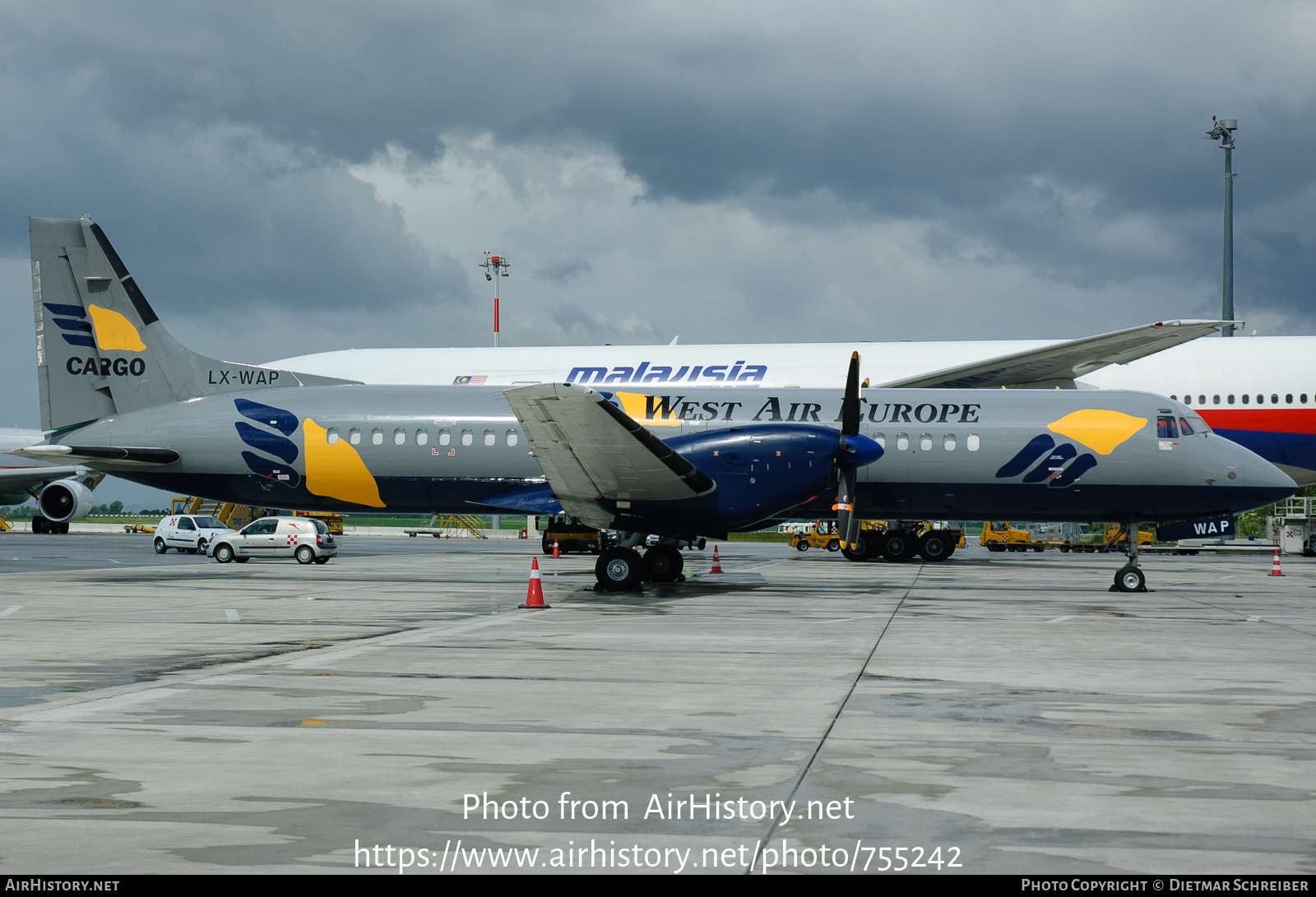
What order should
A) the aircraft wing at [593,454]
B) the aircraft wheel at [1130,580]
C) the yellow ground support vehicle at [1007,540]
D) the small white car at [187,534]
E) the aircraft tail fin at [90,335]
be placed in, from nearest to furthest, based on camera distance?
the aircraft wing at [593,454]
the aircraft wheel at [1130,580]
the aircraft tail fin at [90,335]
the small white car at [187,534]
the yellow ground support vehicle at [1007,540]

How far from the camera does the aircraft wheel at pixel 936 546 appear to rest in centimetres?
3453

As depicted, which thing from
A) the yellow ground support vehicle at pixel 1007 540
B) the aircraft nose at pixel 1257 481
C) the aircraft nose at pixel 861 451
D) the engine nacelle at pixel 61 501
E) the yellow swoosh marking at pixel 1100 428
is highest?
the yellow swoosh marking at pixel 1100 428

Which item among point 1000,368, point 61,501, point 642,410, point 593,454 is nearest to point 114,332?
point 642,410

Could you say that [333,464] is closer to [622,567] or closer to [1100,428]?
[622,567]

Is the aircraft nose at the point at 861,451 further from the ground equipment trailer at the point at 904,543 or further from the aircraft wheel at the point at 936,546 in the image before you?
the aircraft wheel at the point at 936,546

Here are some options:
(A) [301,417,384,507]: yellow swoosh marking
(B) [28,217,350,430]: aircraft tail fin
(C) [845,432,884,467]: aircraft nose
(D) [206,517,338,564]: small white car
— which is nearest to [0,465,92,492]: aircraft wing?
(D) [206,517,338,564]: small white car

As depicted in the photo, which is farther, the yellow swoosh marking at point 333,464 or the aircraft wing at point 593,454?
the yellow swoosh marking at point 333,464

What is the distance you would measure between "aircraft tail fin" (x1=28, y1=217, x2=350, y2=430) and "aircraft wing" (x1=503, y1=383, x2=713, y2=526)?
991 cm

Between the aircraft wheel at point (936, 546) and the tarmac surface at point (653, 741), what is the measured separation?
1724 centimetres

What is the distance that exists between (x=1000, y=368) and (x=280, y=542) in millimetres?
23209

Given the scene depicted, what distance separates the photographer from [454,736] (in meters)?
7.53

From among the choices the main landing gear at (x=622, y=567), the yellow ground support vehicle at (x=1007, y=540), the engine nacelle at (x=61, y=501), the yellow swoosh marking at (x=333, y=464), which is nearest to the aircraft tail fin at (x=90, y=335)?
the yellow swoosh marking at (x=333, y=464)

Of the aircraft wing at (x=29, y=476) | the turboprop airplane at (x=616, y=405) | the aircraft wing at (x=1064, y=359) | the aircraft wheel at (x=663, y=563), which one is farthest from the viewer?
the aircraft wing at (x=29, y=476)

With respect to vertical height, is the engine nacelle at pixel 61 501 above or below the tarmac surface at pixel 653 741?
above
